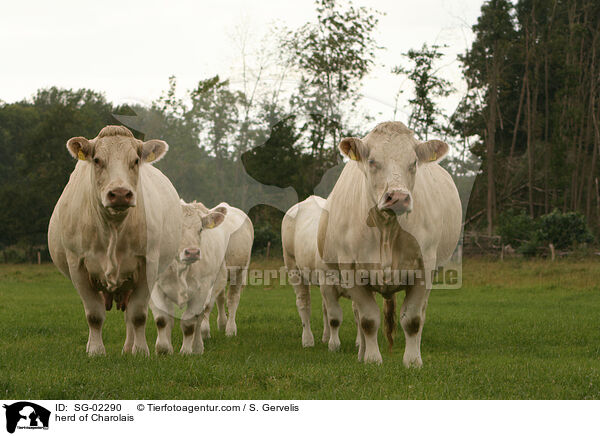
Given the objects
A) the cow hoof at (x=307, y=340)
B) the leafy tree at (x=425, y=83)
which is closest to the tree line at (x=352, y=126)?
the leafy tree at (x=425, y=83)

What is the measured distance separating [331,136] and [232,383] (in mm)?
17418

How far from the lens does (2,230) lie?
37.0 meters

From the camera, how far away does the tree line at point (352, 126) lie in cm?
2064

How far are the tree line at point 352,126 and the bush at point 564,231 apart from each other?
391 centimetres

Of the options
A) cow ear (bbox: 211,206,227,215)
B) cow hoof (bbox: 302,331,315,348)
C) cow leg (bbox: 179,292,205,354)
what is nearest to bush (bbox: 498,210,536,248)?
cow hoof (bbox: 302,331,315,348)

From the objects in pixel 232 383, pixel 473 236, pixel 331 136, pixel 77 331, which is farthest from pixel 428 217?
pixel 473 236

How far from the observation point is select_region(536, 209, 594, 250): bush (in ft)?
84.5

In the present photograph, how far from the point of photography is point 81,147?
6.27 m


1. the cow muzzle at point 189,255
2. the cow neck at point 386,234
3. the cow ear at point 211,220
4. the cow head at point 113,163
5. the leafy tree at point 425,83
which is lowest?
the cow muzzle at point 189,255

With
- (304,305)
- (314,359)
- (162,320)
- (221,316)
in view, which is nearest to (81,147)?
(162,320)

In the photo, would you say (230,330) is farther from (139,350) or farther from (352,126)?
(352,126)

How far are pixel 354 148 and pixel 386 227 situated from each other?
2.76ft

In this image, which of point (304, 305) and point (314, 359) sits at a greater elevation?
point (304, 305)

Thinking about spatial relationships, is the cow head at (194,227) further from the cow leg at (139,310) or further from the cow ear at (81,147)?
the cow ear at (81,147)
